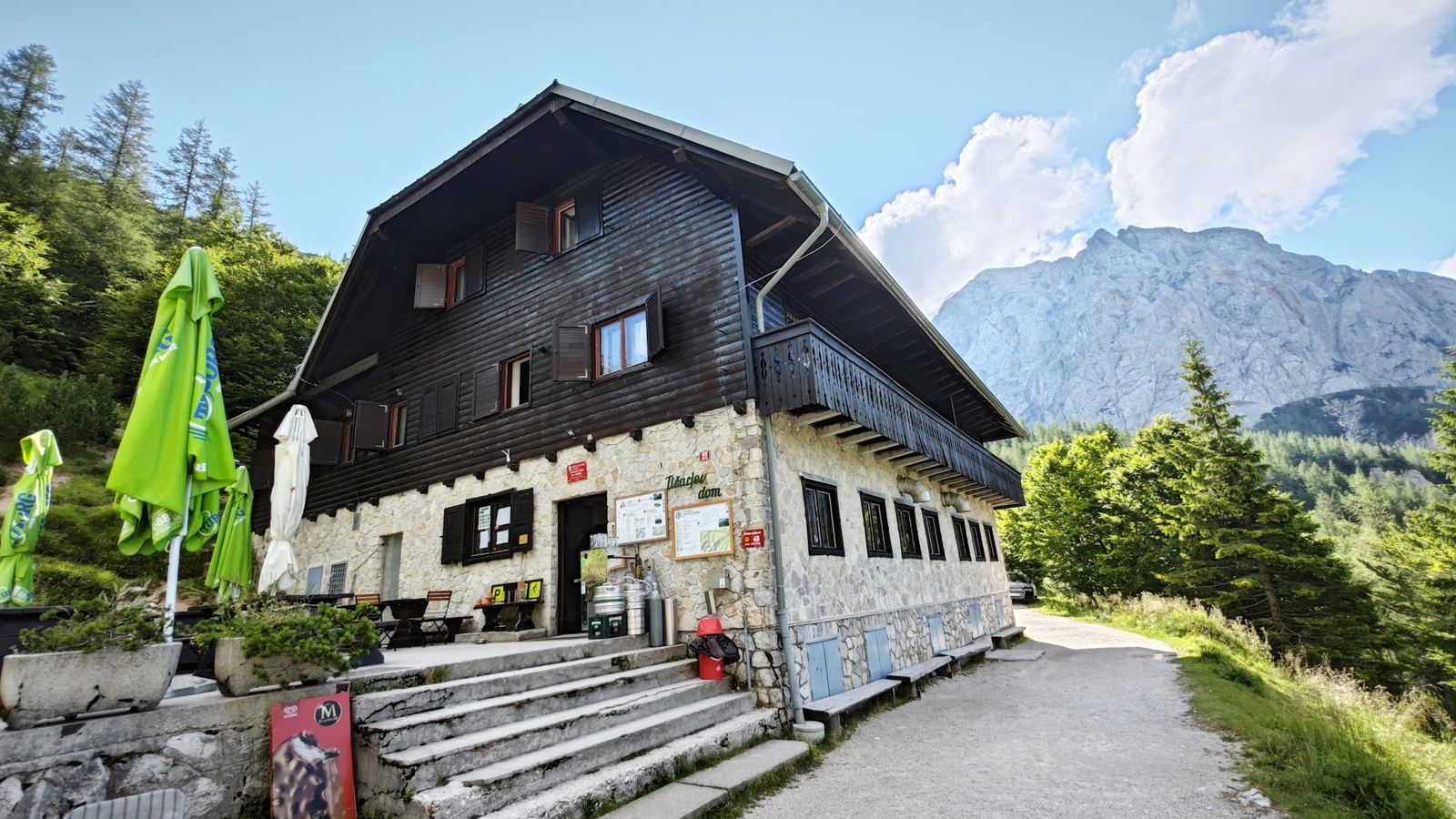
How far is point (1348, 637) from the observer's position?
896 inches

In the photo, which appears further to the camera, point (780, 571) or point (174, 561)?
point (780, 571)

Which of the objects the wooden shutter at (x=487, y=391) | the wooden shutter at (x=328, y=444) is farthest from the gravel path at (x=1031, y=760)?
the wooden shutter at (x=328, y=444)

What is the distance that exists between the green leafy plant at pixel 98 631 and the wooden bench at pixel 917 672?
811cm

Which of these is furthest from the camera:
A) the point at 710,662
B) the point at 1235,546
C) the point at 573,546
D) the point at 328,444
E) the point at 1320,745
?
the point at 1235,546

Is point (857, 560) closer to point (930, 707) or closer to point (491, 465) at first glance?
point (930, 707)

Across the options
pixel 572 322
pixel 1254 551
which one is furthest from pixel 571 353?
pixel 1254 551

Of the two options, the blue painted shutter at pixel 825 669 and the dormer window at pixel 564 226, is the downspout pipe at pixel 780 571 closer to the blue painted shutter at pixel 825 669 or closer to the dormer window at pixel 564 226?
the blue painted shutter at pixel 825 669

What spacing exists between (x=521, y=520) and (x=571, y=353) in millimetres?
2716

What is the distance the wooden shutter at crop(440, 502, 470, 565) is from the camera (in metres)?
10.5

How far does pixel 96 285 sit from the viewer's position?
26.6m

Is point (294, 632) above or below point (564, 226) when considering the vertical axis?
below

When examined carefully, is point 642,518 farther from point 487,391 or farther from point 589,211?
point 589,211

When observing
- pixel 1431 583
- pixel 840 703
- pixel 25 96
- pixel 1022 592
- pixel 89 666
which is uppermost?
pixel 25 96

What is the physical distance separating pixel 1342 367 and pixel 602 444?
176818 millimetres
